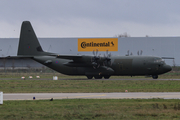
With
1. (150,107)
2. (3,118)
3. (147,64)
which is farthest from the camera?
(147,64)

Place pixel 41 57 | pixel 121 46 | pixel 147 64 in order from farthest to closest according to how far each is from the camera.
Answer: pixel 121 46
pixel 41 57
pixel 147 64

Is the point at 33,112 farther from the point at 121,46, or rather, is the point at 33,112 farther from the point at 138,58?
the point at 121,46

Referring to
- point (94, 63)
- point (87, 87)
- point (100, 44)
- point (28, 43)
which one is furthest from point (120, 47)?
point (87, 87)

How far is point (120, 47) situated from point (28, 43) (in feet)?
138

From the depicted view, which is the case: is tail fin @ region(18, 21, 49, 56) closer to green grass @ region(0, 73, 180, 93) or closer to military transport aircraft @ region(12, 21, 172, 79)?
military transport aircraft @ region(12, 21, 172, 79)

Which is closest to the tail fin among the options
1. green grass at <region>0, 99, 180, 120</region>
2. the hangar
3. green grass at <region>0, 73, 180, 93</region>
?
green grass at <region>0, 73, 180, 93</region>

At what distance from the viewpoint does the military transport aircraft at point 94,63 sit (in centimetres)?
4497

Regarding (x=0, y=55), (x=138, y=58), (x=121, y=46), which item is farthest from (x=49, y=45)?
(x=138, y=58)

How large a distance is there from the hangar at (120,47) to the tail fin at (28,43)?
1342 inches

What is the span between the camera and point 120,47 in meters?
85.8

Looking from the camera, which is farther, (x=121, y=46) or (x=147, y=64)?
(x=121, y=46)

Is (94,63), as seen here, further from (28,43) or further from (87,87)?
(87,87)

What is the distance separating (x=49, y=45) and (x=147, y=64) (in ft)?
161

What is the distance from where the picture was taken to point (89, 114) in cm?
1405
